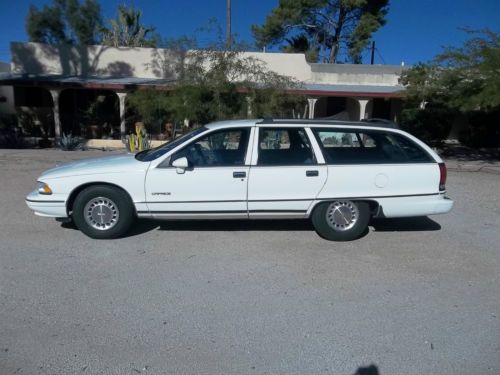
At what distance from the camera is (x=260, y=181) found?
523cm

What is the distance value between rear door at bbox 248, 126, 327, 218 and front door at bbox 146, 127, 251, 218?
0.46 feet

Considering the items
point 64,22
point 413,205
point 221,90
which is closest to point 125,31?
point 64,22

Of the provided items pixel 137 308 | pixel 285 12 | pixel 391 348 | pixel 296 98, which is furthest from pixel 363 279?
pixel 285 12

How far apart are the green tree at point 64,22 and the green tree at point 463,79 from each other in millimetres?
37635

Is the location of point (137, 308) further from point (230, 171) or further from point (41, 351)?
point (230, 171)

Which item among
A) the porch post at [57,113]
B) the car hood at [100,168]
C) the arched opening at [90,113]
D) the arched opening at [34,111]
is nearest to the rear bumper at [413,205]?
the car hood at [100,168]

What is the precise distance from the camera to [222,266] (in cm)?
457

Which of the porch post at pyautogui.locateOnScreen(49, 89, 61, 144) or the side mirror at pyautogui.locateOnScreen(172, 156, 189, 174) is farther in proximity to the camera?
the porch post at pyautogui.locateOnScreen(49, 89, 61, 144)

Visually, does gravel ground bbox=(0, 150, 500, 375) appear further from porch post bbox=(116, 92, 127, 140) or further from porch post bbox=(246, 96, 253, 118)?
porch post bbox=(116, 92, 127, 140)

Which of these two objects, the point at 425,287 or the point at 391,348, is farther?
the point at 425,287

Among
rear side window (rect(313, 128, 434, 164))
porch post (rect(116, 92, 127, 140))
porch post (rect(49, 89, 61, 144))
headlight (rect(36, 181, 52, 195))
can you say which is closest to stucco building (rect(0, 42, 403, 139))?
porch post (rect(116, 92, 127, 140))

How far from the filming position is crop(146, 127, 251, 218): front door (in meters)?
5.14

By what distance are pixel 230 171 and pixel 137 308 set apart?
215cm

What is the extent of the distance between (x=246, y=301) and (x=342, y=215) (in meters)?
2.17
